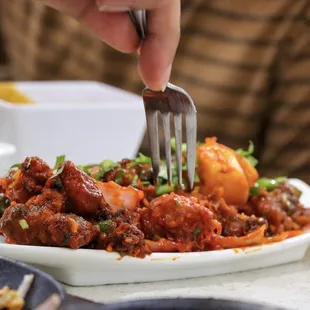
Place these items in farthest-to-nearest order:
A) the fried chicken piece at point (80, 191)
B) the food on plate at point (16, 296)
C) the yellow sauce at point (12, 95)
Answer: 1. the yellow sauce at point (12, 95)
2. the fried chicken piece at point (80, 191)
3. the food on plate at point (16, 296)

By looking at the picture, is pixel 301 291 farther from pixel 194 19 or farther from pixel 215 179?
pixel 194 19

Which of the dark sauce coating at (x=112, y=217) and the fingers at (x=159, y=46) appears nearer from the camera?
the dark sauce coating at (x=112, y=217)

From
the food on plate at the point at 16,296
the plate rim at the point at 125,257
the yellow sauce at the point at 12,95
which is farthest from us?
the yellow sauce at the point at 12,95

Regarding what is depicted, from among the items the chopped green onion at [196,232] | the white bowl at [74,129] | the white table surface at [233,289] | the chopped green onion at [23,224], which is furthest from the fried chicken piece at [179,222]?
the white bowl at [74,129]

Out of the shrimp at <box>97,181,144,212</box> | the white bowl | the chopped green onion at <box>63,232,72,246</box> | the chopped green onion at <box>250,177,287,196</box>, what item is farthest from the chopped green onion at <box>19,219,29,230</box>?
the white bowl

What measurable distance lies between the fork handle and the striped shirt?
6.81 ft

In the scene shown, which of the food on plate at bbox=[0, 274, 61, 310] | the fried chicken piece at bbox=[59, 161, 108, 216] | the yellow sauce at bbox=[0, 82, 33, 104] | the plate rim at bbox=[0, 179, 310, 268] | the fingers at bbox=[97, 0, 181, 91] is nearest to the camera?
the food on plate at bbox=[0, 274, 61, 310]

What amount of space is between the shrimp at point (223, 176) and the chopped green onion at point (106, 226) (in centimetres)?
40

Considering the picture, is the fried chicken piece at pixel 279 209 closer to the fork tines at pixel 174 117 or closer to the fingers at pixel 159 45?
the fork tines at pixel 174 117

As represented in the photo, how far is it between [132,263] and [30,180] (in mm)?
355

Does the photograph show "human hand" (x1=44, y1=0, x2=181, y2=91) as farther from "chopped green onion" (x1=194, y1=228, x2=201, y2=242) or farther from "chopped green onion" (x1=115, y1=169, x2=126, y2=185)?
"chopped green onion" (x1=194, y1=228, x2=201, y2=242)

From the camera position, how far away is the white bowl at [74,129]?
2850 millimetres

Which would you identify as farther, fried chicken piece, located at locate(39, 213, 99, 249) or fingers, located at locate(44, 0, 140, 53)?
fingers, located at locate(44, 0, 140, 53)

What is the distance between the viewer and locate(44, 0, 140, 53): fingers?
6.79 ft
